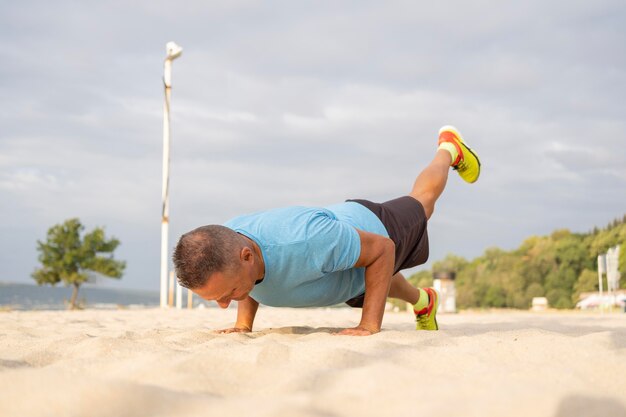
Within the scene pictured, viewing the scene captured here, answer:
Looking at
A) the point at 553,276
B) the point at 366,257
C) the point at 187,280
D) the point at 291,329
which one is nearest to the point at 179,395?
the point at 187,280

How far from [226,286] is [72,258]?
52.4 ft

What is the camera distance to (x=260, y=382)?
150 centimetres

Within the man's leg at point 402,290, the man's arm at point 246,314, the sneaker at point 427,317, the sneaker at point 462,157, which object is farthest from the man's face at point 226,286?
the sneaker at point 462,157

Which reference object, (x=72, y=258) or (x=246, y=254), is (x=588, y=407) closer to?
(x=246, y=254)

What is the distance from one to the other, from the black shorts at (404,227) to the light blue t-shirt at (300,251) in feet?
1.41

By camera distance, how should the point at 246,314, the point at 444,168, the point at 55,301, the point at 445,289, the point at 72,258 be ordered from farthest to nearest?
the point at 55,301
the point at 72,258
the point at 445,289
the point at 444,168
the point at 246,314

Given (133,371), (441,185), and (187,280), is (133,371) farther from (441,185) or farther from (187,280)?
(441,185)

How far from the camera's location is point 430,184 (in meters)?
3.93

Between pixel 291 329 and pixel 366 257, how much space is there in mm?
820

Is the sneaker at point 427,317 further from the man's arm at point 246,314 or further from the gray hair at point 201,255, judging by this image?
the gray hair at point 201,255

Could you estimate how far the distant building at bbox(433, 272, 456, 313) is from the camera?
11.5 metres

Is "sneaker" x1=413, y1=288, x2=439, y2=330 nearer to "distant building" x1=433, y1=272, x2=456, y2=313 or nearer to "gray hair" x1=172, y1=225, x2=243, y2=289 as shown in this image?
"gray hair" x1=172, y1=225, x2=243, y2=289

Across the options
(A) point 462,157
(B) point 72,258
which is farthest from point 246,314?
(B) point 72,258

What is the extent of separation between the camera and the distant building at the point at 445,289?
11.5 meters
